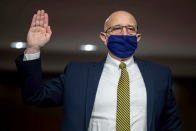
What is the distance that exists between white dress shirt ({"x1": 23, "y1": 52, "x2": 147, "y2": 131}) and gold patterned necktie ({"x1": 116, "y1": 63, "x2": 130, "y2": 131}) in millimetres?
12

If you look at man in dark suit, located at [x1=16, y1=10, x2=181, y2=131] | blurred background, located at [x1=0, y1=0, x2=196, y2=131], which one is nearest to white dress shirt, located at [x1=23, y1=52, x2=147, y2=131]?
man in dark suit, located at [x1=16, y1=10, x2=181, y2=131]

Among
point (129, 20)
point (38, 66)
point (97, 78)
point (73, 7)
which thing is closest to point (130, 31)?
point (129, 20)

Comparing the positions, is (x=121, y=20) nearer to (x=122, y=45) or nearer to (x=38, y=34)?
(x=122, y=45)

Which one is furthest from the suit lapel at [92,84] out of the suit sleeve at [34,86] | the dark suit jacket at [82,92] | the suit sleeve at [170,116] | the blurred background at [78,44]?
the blurred background at [78,44]

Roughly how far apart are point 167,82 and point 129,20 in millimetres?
255

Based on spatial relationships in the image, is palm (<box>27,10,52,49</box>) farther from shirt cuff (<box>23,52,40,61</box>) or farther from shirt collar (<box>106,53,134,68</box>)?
shirt collar (<box>106,53,134,68</box>)

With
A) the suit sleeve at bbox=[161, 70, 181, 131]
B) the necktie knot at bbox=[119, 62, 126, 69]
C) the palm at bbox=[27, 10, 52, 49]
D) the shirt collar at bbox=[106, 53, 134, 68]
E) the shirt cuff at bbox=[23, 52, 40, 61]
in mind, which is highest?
the palm at bbox=[27, 10, 52, 49]

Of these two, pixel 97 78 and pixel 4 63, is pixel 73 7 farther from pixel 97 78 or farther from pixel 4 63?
pixel 97 78

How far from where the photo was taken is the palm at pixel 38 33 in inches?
50.1

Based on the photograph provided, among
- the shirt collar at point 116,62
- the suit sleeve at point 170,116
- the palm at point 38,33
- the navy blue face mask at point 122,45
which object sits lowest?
the suit sleeve at point 170,116

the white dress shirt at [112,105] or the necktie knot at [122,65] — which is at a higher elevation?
the necktie knot at [122,65]

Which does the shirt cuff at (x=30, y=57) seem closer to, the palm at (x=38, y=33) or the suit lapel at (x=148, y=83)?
the palm at (x=38, y=33)

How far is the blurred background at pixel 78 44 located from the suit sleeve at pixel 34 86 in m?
0.67

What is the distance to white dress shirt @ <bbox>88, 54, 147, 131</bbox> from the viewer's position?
50.1 inches
